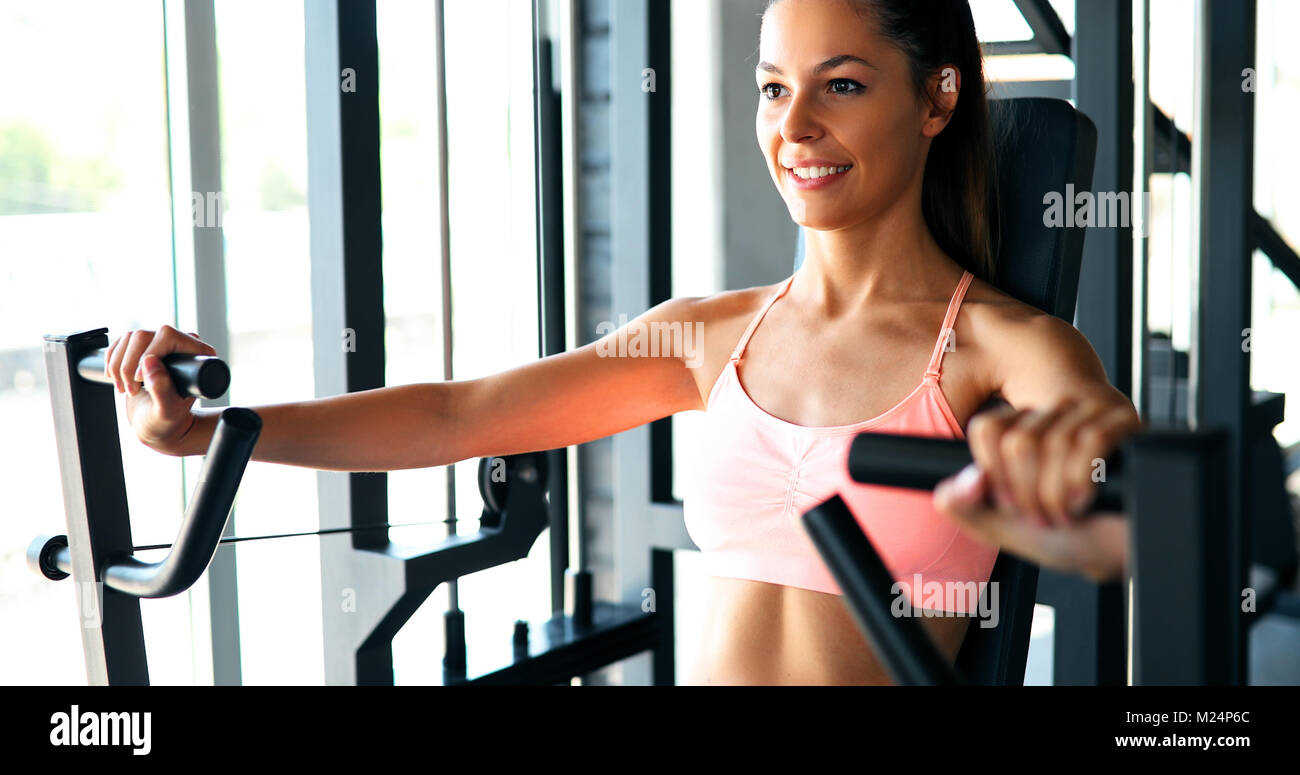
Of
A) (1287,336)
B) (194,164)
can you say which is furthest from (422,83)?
(1287,336)

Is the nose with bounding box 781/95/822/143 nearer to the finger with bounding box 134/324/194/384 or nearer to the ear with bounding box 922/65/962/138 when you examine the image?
the ear with bounding box 922/65/962/138

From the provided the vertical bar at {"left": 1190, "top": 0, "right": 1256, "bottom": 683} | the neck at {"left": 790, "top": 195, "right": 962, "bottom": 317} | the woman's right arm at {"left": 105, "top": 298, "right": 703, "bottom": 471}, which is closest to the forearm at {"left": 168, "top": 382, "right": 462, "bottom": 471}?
the woman's right arm at {"left": 105, "top": 298, "right": 703, "bottom": 471}

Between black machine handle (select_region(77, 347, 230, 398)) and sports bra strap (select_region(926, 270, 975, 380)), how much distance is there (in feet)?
2.74

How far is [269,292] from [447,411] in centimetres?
111

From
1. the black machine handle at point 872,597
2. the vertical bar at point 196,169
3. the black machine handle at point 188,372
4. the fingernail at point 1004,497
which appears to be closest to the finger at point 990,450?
the fingernail at point 1004,497

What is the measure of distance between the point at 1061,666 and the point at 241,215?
6.16ft

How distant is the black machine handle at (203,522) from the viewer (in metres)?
1.06

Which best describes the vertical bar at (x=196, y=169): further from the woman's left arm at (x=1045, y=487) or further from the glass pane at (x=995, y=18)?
the woman's left arm at (x=1045, y=487)

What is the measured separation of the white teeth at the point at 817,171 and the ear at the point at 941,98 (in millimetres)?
151

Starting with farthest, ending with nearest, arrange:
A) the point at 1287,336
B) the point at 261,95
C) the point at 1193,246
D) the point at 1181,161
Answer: the point at 1287,336 → the point at 1181,161 → the point at 261,95 → the point at 1193,246

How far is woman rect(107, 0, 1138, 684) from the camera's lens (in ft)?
4.59

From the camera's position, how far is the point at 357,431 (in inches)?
59.2

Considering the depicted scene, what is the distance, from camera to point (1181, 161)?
2.59 m
